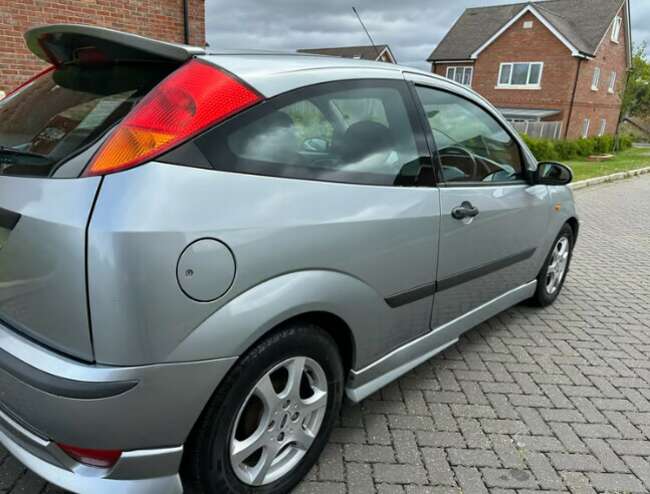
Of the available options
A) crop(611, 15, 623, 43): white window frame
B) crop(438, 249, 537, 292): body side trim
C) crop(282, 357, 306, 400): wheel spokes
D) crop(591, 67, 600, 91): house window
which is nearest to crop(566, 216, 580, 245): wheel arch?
crop(438, 249, 537, 292): body side trim

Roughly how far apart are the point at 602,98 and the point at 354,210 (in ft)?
119

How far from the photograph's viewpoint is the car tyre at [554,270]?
13.2 feet

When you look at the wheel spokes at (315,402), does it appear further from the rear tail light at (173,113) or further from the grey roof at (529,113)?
the grey roof at (529,113)

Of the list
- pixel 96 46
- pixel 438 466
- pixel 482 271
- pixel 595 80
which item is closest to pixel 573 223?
pixel 482 271

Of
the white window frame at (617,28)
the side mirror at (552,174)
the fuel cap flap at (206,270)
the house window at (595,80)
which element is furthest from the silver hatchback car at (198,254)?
the white window frame at (617,28)

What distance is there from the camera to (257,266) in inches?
65.2

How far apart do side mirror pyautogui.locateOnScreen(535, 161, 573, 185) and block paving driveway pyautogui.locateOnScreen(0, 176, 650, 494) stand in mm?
1173

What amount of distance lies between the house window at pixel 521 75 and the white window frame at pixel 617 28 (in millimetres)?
6056

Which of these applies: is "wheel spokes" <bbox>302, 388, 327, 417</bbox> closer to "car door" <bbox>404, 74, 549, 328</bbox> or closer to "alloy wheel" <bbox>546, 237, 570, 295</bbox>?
"car door" <bbox>404, 74, 549, 328</bbox>

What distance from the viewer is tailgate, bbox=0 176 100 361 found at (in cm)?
145

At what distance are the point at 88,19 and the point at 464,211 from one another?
23.1ft

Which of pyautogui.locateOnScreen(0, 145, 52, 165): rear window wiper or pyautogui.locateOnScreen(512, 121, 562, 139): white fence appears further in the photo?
pyautogui.locateOnScreen(512, 121, 562, 139): white fence

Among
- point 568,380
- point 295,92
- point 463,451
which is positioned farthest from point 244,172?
point 568,380

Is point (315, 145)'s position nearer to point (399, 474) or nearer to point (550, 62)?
point (399, 474)
